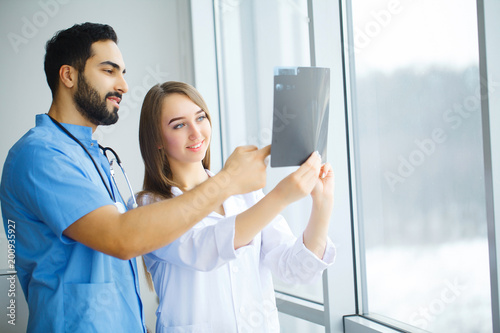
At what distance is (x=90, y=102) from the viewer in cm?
131

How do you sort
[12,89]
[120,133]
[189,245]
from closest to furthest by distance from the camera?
[189,245], [12,89], [120,133]

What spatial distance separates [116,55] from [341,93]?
0.94 metres

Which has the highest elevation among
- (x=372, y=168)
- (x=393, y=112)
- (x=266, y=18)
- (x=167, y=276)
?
(x=266, y=18)

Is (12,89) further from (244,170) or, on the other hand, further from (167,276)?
(244,170)

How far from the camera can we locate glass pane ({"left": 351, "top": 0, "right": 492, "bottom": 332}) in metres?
1.30

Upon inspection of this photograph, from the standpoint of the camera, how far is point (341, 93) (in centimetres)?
185

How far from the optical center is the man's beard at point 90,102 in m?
1.30

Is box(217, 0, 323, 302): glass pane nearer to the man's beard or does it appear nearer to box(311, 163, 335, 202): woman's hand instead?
box(311, 163, 335, 202): woman's hand

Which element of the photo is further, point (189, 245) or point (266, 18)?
point (266, 18)

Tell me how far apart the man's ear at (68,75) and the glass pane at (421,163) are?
1111mm

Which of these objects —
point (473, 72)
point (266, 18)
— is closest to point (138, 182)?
point (266, 18)

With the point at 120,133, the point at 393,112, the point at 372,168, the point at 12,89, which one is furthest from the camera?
the point at 120,133

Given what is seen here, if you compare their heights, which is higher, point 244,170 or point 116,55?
point 116,55

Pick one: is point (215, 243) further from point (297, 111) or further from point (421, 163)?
point (421, 163)
